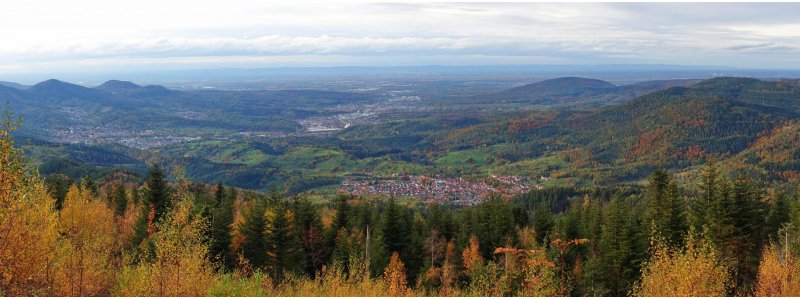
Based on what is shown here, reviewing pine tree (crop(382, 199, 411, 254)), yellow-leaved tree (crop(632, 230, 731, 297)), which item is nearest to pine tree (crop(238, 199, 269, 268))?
pine tree (crop(382, 199, 411, 254))

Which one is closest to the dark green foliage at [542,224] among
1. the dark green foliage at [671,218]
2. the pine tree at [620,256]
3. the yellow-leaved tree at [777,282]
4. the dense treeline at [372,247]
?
the dense treeline at [372,247]

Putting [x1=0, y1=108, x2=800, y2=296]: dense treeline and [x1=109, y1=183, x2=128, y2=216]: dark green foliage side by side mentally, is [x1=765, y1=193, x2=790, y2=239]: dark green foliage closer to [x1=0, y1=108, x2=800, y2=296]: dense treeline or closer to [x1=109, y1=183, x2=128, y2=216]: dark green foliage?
[x1=0, y1=108, x2=800, y2=296]: dense treeline

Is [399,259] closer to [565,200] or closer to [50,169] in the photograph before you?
[565,200]

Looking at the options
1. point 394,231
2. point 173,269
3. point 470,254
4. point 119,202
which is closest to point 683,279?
point 173,269

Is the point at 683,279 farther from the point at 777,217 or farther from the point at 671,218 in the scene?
the point at 777,217

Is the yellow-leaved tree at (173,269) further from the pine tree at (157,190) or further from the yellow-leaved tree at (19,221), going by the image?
the pine tree at (157,190)

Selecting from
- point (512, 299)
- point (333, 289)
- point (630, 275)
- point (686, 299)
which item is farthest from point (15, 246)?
point (630, 275)
